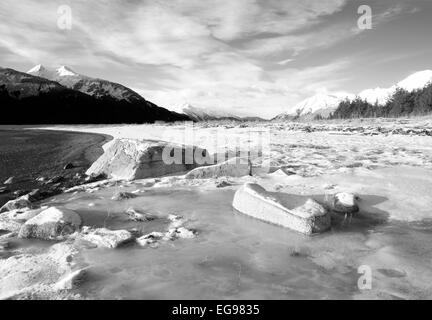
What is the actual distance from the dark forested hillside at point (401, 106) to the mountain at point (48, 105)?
235 ft

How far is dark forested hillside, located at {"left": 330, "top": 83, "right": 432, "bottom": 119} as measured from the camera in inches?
1909

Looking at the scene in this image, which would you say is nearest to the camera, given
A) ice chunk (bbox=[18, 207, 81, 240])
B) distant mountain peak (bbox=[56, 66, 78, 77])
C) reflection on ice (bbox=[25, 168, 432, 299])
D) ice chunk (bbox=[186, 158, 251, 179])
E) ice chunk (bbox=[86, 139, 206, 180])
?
reflection on ice (bbox=[25, 168, 432, 299])

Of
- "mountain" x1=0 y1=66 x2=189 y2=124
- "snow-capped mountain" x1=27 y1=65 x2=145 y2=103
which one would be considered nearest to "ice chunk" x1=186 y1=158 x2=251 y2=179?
"mountain" x1=0 y1=66 x2=189 y2=124

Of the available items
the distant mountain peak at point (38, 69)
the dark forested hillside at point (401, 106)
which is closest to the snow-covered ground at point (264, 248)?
the dark forested hillside at point (401, 106)

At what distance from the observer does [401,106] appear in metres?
56.9

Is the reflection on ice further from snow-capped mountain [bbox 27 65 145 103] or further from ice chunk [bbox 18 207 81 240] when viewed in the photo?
snow-capped mountain [bbox 27 65 145 103]

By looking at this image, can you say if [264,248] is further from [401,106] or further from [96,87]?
[96,87]

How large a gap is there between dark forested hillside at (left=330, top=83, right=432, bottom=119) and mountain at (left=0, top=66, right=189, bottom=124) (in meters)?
71.7

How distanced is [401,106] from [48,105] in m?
95.4

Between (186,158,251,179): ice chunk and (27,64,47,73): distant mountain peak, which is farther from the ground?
(27,64,47,73): distant mountain peak

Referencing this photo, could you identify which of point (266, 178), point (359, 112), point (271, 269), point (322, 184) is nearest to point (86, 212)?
point (271, 269)
